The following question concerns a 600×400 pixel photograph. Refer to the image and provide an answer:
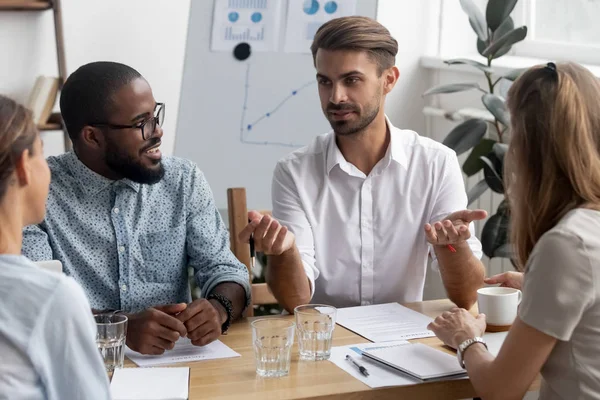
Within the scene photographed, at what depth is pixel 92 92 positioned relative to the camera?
2156 millimetres

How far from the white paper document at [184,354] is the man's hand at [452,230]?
1.85ft

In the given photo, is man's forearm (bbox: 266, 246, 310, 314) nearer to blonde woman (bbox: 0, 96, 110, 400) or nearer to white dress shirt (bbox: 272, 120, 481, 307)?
white dress shirt (bbox: 272, 120, 481, 307)

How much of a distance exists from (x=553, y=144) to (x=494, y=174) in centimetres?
168

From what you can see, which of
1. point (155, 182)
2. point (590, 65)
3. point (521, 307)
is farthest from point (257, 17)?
point (521, 307)

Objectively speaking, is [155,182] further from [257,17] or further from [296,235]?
[257,17]

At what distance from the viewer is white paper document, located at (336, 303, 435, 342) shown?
6.31ft

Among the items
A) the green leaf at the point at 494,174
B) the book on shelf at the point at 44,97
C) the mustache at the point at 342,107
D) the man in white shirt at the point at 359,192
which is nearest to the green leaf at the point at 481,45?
the green leaf at the point at 494,174

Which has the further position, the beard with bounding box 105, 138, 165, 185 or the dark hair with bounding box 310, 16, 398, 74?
the dark hair with bounding box 310, 16, 398, 74

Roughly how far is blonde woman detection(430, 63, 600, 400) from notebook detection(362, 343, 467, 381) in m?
0.12

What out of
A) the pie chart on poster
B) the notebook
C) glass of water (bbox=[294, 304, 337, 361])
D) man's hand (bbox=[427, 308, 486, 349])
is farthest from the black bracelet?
the pie chart on poster

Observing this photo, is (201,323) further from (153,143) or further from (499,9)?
(499,9)

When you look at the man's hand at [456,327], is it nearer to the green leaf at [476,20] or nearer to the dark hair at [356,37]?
the dark hair at [356,37]

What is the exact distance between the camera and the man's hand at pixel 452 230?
2.07 metres

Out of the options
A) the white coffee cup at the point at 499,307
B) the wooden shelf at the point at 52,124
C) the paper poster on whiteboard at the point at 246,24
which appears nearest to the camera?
the white coffee cup at the point at 499,307
